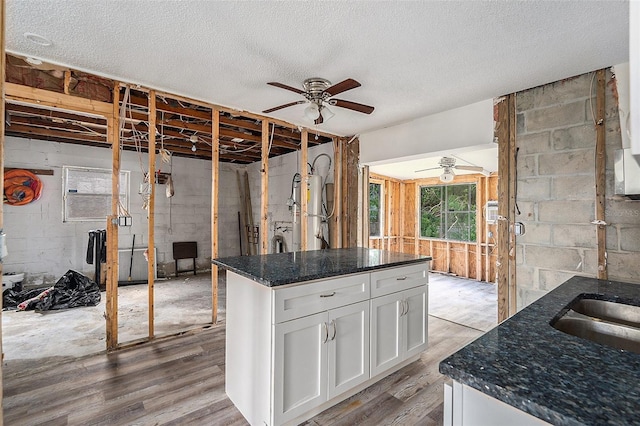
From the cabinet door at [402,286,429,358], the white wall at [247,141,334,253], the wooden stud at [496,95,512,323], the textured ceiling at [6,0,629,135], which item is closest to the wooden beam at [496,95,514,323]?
the wooden stud at [496,95,512,323]

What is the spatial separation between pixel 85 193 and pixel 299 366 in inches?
219

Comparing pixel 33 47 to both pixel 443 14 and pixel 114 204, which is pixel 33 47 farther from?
pixel 443 14

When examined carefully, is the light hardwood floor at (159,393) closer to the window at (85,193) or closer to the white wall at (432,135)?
the white wall at (432,135)

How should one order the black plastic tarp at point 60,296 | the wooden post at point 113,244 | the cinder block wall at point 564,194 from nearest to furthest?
1. the cinder block wall at point 564,194
2. the wooden post at point 113,244
3. the black plastic tarp at point 60,296

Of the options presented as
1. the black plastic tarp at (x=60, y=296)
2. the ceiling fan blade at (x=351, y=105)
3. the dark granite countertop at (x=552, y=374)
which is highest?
the ceiling fan blade at (x=351, y=105)

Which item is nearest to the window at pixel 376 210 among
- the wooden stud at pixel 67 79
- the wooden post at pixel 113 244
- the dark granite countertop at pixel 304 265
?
the dark granite countertop at pixel 304 265

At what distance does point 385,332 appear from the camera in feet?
7.66

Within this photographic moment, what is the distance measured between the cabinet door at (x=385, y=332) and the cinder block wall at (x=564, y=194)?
1470mm

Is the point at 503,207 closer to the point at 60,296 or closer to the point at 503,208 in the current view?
the point at 503,208

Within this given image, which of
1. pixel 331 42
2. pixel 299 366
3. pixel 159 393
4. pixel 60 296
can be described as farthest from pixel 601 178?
pixel 60 296

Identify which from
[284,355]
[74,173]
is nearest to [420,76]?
[284,355]

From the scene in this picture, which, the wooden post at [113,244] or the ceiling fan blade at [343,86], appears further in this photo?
the wooden post at [113,244]

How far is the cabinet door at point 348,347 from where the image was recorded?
1985 millimetres

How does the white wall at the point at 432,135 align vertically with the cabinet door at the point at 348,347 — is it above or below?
above
